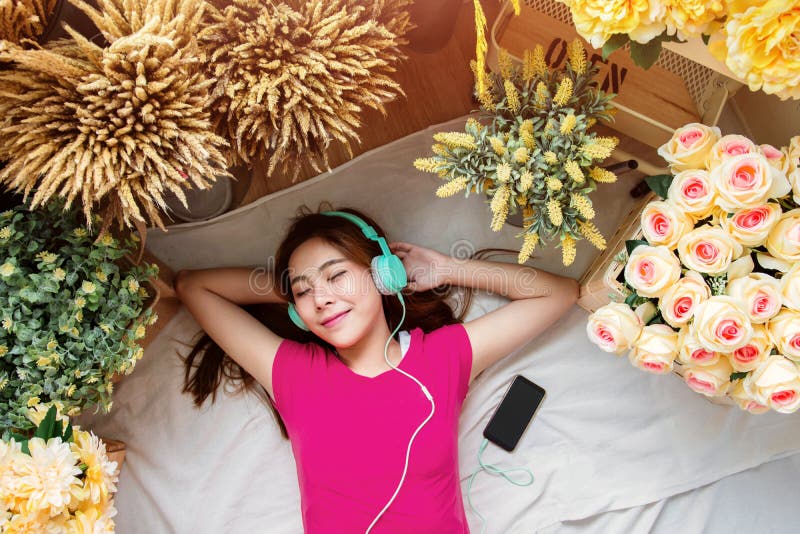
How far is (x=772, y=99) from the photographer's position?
1274mm

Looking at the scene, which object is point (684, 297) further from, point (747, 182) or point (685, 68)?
point (685, 68)

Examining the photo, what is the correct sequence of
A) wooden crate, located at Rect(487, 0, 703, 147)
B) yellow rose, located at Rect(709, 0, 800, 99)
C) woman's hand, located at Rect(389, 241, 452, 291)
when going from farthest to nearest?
1. woman's hand, located at Rect(389, 241, 452, 291)
2. wooden crate, located at Rect(487, 0, 703, 147)
3. yellow rose, located at Rect(709, 0, 800, 99)

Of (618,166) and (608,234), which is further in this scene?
(608,234)

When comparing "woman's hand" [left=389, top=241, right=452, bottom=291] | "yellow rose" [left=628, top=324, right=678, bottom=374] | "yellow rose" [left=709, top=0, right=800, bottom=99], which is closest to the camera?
"yellow rose" [left=709, top=0, right=800, bottom=99]

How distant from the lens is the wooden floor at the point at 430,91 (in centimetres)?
142

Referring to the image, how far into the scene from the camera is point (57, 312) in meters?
0.95

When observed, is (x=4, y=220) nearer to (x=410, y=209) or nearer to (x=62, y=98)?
(x=62, y=98)

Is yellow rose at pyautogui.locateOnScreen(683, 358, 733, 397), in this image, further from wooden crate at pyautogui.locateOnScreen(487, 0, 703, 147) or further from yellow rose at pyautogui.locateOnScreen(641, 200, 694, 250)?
wooden crate at pyautogui.locateOnScreen(487, 0, 703, 147)

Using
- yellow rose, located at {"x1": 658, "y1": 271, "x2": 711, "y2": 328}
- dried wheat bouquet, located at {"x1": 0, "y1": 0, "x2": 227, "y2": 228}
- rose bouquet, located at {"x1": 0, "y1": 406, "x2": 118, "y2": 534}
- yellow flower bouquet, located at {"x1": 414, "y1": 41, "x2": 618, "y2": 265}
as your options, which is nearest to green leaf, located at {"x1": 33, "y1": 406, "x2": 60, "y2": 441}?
rose bouquet, located at {"x1": 0, "y1": 406, "x2": 118, "y2": 534}

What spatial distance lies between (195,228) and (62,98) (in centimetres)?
63

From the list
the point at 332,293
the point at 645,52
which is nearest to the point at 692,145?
the point at 645,52

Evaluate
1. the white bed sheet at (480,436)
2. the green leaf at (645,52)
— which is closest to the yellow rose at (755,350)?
the green leaf at (645,52)

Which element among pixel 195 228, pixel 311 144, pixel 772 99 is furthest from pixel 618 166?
pixel 195 228

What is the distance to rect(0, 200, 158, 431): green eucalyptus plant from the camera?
0.92 metres
